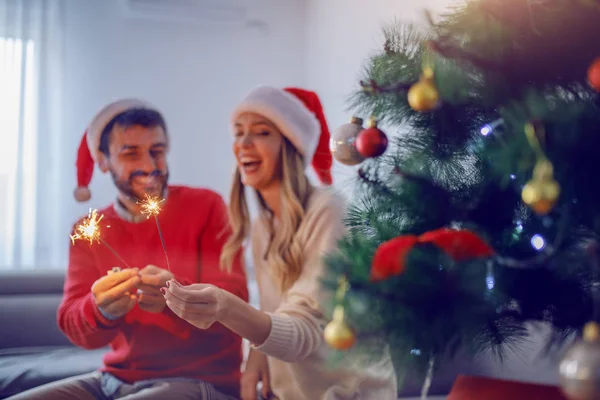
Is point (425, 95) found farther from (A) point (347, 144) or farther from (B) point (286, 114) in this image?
(B) point (286, 114)

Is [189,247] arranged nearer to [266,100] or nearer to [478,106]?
[266,100]

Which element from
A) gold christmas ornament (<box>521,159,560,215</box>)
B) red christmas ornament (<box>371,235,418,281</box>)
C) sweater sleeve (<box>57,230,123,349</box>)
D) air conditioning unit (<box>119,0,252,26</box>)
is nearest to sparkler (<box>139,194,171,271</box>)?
sweater sleeve (<box>57,230,123,349</box>)

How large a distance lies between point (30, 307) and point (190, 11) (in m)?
1.34

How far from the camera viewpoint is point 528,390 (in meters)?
0.60

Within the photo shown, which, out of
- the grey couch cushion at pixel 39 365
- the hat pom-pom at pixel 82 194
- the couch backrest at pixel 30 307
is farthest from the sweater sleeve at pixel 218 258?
the couch backrest at pixel 30 307

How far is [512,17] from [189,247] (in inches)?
24.1

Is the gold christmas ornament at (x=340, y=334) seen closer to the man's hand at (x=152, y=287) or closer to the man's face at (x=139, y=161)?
the man's hand at (x=152, y=287)

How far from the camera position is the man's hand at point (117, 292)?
0.83 meters

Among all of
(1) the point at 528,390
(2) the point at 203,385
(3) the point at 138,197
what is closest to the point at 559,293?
(1) the point at 528,390

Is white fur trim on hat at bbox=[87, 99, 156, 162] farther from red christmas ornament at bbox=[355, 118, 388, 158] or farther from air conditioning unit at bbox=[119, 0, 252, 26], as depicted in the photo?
air conditioning unit at bbox=[119, 0, 252, 26]

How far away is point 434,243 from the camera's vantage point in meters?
0.47

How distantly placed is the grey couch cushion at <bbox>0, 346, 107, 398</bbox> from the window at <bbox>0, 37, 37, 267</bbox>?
0.87m

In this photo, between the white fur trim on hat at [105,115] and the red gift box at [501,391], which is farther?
the white fur trim on hat at [105,115]

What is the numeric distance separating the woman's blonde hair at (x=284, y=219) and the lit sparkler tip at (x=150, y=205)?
119 mm
